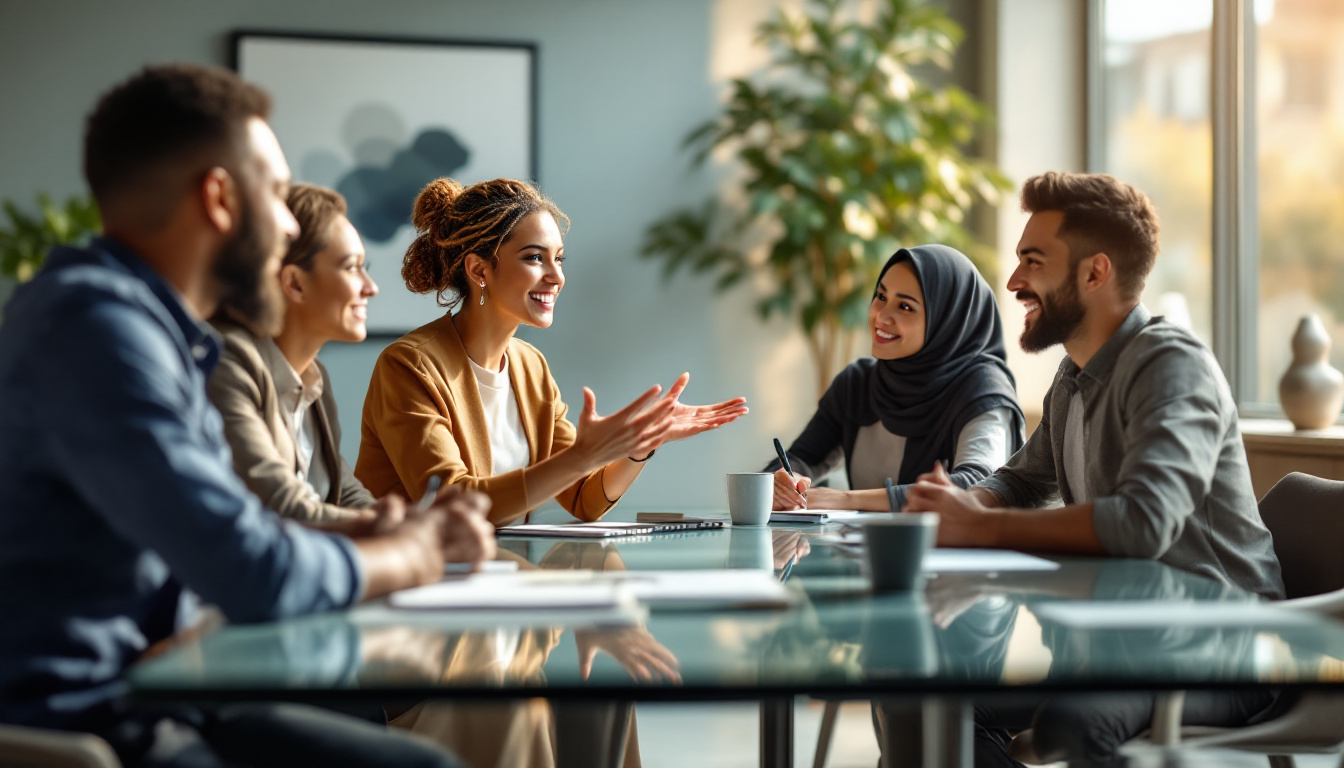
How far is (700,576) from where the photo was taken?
1380mm

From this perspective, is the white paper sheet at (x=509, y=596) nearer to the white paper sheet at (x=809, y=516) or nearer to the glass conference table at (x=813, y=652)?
the glass conference table at (x=813, y=652)

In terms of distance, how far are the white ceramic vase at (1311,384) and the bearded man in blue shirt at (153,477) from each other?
273 centimetres

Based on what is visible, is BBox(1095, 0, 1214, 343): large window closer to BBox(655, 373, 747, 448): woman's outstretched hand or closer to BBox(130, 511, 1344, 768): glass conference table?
BBox(655, 373, 747, 448): woman's outstretched hand

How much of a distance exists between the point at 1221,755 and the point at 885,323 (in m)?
1.36

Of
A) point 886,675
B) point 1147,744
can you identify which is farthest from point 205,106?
point 1147,744

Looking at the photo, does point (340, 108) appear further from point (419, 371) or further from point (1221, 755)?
point (1221, 755)

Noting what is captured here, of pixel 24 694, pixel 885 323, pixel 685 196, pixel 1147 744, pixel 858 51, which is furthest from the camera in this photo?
pixel 685 196

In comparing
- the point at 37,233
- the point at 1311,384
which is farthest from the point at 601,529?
the point at 37,233

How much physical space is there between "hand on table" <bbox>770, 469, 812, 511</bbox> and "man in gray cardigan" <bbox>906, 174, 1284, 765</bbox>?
342mm

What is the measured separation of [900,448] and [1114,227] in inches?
35.1

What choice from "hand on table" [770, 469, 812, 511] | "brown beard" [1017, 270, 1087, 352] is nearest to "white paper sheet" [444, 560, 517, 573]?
"hand on table" [770, 469, 812, 511]

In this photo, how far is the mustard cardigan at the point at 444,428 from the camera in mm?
2135

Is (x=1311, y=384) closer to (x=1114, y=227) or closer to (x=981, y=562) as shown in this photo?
(x=1114, y=227)

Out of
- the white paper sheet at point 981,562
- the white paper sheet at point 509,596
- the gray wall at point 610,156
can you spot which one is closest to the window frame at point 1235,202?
the gray wall at point 610,156
